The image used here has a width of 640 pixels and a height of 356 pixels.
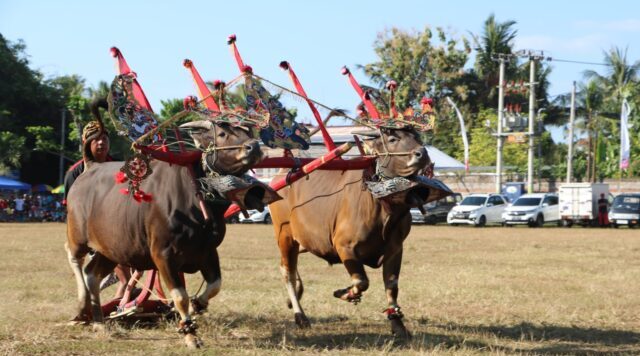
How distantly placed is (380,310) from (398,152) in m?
3.40

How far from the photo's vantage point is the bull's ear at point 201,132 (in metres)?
9.21

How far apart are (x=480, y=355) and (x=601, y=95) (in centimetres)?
6353

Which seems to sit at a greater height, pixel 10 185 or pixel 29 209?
pixel 10 185

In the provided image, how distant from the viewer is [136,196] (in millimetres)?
9109

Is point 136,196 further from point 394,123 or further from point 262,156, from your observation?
point 394,123

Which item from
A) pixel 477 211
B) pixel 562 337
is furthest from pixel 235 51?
pixel 477 211

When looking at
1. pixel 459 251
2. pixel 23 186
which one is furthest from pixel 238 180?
pixel 23 186

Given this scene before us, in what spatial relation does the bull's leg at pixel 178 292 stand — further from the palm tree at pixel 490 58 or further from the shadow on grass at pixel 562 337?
the palm tree at pixel 490 58

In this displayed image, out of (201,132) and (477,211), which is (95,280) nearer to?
(201,132)

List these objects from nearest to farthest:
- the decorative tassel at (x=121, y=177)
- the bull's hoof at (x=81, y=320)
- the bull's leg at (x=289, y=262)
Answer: the decorative tassel at (x=121, y=177) < the bull's hoof at (x=81, y=320) < the bull's leg at (x=289, y=262)

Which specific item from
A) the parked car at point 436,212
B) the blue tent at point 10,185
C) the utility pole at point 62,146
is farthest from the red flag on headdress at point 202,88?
the utility pole at point 62,146

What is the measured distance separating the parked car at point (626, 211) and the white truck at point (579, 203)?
97 cm

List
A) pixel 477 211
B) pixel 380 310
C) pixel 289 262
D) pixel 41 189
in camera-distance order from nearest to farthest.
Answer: pixel 289 262, pixel 380 310, pixel 477 211, pixel 41 189

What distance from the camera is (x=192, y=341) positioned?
9.13 m
